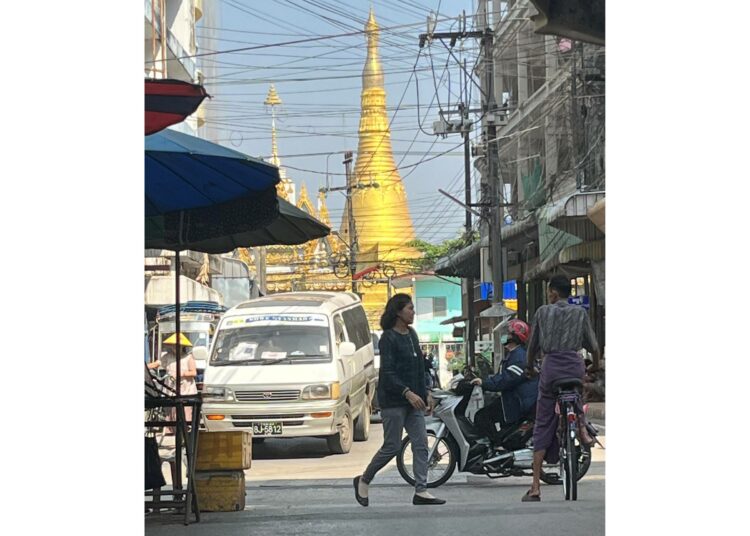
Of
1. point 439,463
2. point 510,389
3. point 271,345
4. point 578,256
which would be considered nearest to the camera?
point 510,389

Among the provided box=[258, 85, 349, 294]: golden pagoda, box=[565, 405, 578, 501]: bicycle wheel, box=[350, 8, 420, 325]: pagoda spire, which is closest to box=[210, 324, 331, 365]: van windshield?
box=[565, 405, 578, 501]: bicycle wheel

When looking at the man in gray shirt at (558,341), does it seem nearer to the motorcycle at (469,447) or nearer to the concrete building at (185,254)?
the motorcycle at (469,447)

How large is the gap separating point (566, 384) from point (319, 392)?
6.24m

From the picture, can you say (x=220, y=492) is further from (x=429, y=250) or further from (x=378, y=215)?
(x=429, y=250)

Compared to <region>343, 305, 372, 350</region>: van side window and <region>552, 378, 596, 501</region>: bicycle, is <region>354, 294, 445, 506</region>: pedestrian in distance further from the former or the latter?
<region>343, 305, 372, 350</region>: van side window

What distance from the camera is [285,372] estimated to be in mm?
14141

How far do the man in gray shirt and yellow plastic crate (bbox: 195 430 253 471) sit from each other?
6.40 ft

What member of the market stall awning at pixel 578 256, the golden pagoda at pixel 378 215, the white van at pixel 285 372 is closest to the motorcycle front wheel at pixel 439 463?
the white van at pixel 285 372

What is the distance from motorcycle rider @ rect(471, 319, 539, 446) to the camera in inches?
376

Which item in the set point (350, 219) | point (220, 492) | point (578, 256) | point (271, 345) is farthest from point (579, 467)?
point (350, 219)
